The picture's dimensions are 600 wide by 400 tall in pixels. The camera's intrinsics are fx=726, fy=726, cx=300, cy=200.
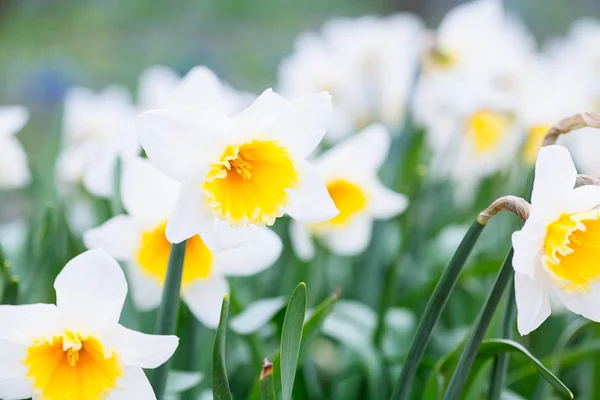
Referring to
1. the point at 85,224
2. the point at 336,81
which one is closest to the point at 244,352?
the point at 85,224

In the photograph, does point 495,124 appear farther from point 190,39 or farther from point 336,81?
point 190,39

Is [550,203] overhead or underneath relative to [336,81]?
overhead

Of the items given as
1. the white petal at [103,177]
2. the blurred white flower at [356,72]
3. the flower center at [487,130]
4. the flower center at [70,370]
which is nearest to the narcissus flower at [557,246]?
the flower center at [70,370]

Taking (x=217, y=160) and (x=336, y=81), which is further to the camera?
(x=336, y=81)

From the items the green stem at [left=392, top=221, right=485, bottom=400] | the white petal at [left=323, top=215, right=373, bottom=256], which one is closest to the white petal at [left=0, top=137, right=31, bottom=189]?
the white petal at [left=323, top=215, right=373, bottom=256]

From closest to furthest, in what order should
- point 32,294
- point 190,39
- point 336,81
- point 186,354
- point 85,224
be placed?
point 186,354, point 32,294, point 85,224, point 336,81, point 190,39

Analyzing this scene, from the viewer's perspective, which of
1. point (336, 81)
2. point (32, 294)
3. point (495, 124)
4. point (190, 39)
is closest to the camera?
point (32, 294)
